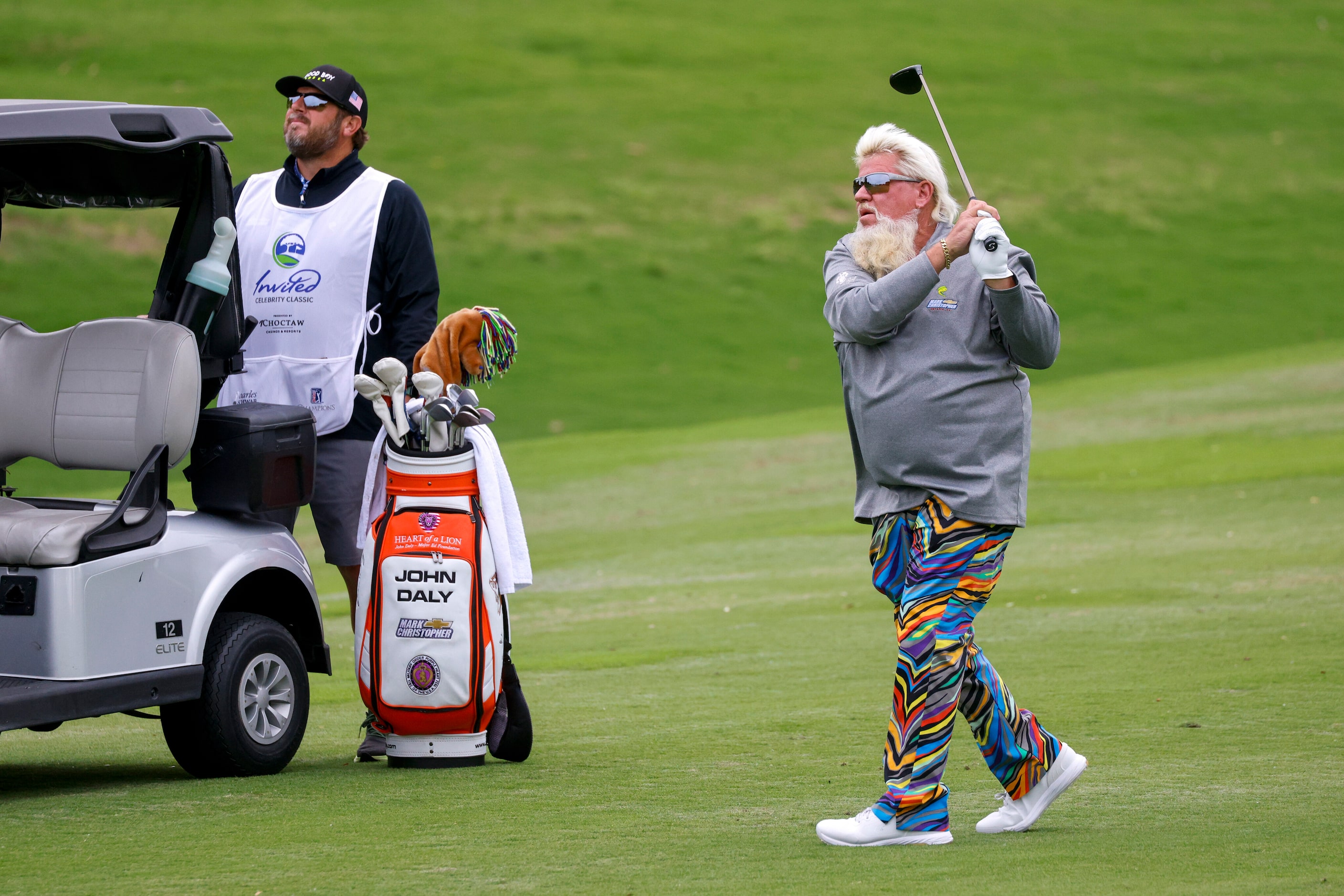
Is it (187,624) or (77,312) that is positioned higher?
(187,624)

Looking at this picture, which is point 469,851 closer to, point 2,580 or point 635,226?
point 2,580

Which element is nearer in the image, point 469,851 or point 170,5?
point 469,851

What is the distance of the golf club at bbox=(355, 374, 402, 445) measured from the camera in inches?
232

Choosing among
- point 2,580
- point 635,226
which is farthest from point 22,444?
point 635,226

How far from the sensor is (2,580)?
5.27 metres

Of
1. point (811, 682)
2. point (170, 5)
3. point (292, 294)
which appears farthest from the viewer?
point (170, 5)

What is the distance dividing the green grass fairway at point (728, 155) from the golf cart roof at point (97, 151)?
55.4 feet

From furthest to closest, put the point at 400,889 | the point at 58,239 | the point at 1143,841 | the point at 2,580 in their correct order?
the point at 58,239 → the point at 2,580 → the point at 1143,841 → the point at 400,889

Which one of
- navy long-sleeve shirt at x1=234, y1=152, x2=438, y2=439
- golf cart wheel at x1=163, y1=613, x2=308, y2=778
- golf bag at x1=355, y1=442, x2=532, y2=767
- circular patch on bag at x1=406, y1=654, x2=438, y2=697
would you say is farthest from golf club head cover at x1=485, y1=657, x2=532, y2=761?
navy long-sleeve shirt at x1=234, y1=152, x2=438, y2=439

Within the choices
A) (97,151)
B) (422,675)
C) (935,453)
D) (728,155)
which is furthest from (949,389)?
(728,155)

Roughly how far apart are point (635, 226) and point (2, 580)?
2926 centimetres

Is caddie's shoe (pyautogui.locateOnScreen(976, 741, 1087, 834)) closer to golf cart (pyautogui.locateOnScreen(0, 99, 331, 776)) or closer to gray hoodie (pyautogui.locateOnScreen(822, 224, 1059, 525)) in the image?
gray hoodie (pyautogui.locateOnScreen(822, 224, 1059, 525))

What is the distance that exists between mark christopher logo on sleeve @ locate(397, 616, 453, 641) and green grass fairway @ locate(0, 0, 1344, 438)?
681 inches

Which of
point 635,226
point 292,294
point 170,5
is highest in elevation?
point 292,294
